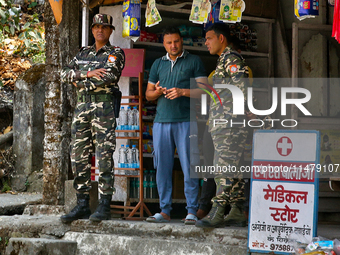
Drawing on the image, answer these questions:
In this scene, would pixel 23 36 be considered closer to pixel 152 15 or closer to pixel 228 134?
pixel 152 15

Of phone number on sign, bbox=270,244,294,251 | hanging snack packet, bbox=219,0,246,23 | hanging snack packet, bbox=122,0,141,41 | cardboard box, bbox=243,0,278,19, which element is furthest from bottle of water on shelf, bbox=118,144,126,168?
cardboard box, bbox=243,0,278,19

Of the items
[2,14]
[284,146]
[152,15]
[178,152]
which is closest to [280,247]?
[284,146]

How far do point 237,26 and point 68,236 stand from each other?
11.8 ft

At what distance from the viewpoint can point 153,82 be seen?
4.82 m

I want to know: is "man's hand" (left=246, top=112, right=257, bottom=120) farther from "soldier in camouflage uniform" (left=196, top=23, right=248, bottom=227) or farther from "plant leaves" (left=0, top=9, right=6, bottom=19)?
"plant leaves" (left=0, top=9, right=6, bottom=19)

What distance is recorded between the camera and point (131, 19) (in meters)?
4.99

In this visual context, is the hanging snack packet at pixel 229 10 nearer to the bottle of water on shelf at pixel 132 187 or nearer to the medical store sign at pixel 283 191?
the medical store sign at pixel 283 191

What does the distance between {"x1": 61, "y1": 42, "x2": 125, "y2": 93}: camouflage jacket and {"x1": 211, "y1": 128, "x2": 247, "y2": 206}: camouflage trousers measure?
1.17 meters

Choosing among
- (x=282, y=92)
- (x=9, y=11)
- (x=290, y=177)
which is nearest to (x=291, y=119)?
(x=282, y=92)

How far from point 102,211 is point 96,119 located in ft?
3.00

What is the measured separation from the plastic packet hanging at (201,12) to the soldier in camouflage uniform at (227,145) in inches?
22.0

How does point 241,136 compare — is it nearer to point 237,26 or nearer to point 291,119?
point 291,119

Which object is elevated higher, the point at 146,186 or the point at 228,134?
the point at 228,134

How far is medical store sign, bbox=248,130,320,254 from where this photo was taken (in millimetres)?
3553
